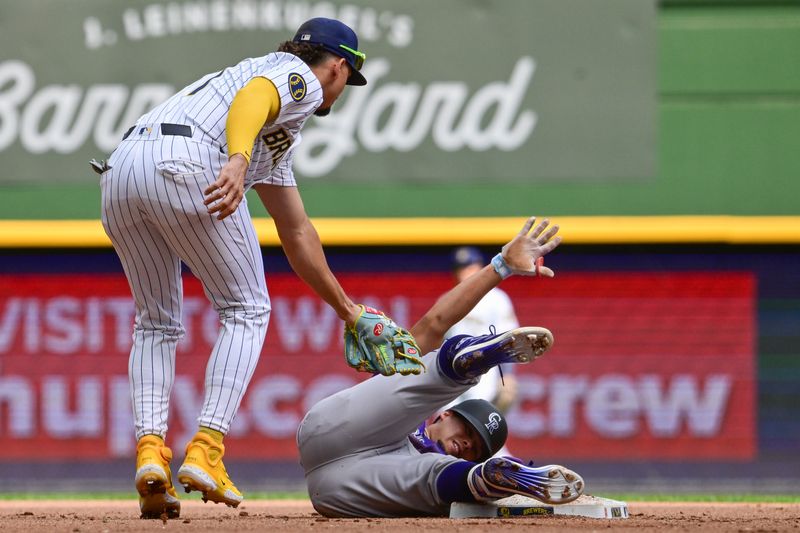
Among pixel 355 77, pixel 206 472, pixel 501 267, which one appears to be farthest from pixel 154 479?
pixel 355 77

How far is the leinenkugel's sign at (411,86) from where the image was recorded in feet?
36.7

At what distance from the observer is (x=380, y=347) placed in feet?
17.5

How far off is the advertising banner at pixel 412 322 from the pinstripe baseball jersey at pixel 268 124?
18.6 ft

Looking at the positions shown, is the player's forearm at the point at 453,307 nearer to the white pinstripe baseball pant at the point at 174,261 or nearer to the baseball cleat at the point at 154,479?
the white pinstripe baseball pant at the point at 174,261

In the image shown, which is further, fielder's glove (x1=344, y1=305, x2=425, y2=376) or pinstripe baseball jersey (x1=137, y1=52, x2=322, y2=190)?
fielder's glove (x1=344, y1=305, x2=425, y2=376)

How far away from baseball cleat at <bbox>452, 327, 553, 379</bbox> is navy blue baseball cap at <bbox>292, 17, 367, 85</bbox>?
1.12 m

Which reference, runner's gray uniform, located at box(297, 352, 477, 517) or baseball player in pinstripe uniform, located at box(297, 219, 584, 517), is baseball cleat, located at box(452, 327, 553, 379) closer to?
baseball player in pinstripe uniform, located at box(297, 219, 584, 517)

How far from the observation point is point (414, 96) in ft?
36.8

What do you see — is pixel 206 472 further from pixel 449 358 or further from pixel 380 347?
pixel 449 358

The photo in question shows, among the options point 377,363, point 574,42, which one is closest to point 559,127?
point 574,42

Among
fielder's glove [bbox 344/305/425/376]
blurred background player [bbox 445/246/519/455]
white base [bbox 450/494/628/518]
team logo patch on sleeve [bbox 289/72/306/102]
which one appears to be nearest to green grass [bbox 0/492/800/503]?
blurred background player [bbox 445/246/519/455]

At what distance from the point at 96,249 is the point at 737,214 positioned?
5090mm

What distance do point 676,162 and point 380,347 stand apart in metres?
6.43

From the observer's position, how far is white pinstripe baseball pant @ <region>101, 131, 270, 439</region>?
4805mm
